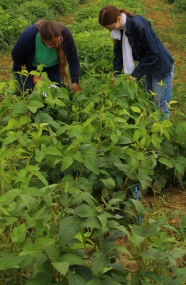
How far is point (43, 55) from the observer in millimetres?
4125

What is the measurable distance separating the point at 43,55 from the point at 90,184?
5.46ft

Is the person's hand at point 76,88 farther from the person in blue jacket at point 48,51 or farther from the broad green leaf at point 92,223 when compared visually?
the broad green leaf at point 92,223

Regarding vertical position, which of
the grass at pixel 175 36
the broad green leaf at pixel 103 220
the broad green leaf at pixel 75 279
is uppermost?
the broad green leaf at pixel 103 220

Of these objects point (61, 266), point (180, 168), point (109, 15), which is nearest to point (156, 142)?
point (180, 168)

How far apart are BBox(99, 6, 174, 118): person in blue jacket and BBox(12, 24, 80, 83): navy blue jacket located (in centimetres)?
34

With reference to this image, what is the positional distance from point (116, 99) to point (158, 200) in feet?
2.99

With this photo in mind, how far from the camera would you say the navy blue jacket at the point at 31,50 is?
3936 millimetres

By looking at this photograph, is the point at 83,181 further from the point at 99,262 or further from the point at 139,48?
the point at 139,48

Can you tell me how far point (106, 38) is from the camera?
5578 millimetres

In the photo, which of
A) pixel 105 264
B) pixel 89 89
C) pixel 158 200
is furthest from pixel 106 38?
pixel 105 264

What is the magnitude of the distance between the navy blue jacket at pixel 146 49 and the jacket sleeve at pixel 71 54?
0.46 metres

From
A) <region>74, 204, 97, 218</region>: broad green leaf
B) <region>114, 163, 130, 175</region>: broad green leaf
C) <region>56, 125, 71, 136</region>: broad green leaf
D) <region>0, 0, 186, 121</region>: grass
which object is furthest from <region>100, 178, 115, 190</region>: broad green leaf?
<region>0, 0, 186, 121</region>: grass

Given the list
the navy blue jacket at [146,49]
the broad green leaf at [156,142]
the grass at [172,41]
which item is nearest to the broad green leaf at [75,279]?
the broad green leaf at [156,142]

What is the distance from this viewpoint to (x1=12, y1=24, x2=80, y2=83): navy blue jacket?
3.94m
